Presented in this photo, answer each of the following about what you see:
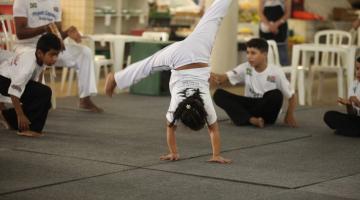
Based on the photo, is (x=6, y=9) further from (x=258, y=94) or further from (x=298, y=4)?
(x=298, y=4)

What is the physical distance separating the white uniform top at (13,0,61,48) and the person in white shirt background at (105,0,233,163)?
2264 millimetres

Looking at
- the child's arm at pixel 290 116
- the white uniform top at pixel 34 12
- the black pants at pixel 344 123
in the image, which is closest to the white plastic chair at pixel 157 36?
the white uniform top at pixel 34 12

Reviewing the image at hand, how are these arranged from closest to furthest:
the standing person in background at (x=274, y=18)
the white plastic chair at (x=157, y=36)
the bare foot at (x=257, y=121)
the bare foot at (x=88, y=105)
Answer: the bare foot at (x=257, y=121) < the bare foot at (x=88, y=105) < the standing person in background at (x=274, y=18) < the white plastic chair at (x=157, y=36)

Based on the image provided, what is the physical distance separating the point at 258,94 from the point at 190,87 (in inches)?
85.4

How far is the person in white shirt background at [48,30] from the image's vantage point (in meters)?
7.83

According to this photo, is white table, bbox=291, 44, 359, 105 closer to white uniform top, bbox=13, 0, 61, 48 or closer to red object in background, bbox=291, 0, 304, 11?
white uniform top, bbox=13, 0, 61, 48

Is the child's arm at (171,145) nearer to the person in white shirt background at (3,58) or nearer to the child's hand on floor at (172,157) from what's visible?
the child's hand on floor at (172,157)

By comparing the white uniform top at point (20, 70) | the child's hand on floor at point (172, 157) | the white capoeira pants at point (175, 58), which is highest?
the white capoeira pants at point (175, 58)

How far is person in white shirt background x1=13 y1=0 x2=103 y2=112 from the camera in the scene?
7828 millimetres

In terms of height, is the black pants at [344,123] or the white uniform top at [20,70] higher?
the white uniform top at [20,70]

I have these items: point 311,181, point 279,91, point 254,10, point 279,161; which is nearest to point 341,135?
point 279,91

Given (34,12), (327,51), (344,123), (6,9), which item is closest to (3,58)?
(34,12)

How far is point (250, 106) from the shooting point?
782 cm

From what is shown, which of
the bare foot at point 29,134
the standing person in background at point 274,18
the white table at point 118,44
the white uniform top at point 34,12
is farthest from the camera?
the standing person in background at point 274,18
